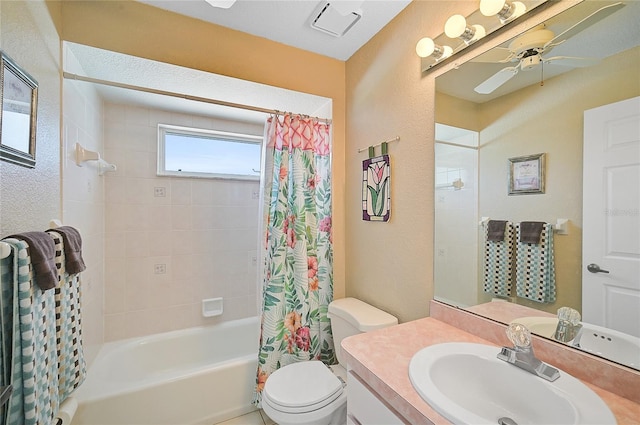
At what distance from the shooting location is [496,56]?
109cm

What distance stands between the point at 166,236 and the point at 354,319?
1.80 metres

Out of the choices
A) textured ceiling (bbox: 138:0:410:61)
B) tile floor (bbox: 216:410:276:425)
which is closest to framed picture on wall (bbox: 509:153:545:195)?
textured ceiling (bbox: 138:0:410:61)

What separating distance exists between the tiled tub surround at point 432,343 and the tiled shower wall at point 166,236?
1819mm

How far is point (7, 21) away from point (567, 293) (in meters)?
2.09

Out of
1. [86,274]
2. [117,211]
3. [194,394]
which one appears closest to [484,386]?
[194,394]

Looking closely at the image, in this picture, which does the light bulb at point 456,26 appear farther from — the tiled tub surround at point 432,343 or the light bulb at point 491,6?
the tiled tub surround at point 432,343

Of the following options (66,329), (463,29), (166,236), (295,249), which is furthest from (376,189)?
(166,236)

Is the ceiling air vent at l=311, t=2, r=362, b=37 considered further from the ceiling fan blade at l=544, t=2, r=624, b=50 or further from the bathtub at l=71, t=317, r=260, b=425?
the bathtub at l=71, t=317, r=260, b=425

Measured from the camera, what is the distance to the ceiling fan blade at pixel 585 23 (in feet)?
2.63

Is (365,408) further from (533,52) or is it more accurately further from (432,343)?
(533,52)

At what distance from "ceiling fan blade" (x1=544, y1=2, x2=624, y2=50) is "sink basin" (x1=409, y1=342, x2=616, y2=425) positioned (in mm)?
1088

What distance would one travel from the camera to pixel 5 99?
2.84ft

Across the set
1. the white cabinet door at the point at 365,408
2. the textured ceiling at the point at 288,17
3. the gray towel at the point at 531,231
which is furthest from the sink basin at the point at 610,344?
the textured ceiling at the point at 288,17

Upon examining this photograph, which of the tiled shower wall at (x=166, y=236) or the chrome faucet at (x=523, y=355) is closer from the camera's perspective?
the chrome faucet at (x=523, y=355)
